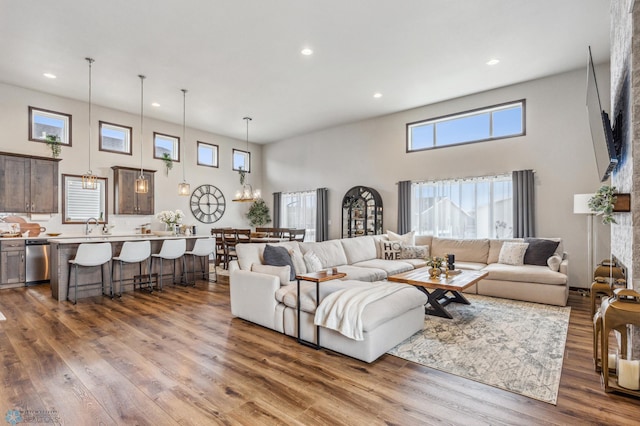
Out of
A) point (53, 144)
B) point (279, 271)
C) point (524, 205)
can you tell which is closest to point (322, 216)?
point (524, 205)

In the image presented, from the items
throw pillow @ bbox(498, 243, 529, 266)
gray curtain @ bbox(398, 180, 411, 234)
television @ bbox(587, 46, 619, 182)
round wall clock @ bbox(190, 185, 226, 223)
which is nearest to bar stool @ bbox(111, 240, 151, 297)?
round wall clock @ bbox(190, 185, 226, 223)

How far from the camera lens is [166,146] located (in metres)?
8.59

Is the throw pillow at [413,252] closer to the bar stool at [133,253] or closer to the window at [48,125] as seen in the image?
the bar stool at [133,253]

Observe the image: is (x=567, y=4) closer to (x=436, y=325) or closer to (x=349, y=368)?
(x=436, y=325)

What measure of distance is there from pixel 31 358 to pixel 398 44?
556 cm

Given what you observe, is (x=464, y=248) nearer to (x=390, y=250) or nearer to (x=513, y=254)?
(x=513, y=254)

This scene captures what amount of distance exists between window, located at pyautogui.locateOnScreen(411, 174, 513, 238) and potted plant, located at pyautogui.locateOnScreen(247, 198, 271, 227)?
494 centimetres

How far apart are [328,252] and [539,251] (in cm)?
336

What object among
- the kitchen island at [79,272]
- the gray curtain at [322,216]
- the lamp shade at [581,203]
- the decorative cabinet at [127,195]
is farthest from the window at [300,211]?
the lamp shade at [581,203]

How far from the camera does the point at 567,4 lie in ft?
12.6

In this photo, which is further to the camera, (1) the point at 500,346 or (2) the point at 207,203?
(2) the point at 207,203

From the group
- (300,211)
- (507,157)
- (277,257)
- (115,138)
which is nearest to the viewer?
(277,257)

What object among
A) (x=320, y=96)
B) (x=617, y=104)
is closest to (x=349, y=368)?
(x=617, y=104)

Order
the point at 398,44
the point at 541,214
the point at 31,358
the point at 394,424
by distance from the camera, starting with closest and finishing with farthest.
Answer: the point at 394,424 → the point at 31,358 → the point at 398,44 → the point at 541,214
